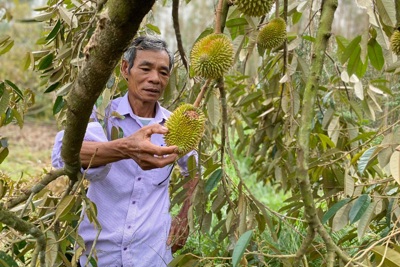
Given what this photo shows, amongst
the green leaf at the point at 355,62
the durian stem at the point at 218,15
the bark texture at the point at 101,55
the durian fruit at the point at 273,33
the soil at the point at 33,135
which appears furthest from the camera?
the soil at the point at 33,135

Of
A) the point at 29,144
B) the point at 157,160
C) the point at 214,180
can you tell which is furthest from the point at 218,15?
the point at 29,144

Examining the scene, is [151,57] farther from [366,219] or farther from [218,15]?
[366,219]

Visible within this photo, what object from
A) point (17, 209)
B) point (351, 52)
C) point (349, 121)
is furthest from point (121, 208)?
point (349, 121)

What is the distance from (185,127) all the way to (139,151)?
125mm

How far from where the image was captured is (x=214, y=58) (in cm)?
111

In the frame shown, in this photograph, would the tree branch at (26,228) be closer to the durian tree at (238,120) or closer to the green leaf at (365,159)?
the durian tree at (238,120)

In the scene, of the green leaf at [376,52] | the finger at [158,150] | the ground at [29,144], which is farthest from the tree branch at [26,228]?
the ground at [29,144]

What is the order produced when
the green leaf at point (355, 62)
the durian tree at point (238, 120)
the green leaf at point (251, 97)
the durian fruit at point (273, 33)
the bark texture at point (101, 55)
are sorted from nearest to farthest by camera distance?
the bark texture at point (101, 55) → the durian tree at point (238, 120) → the durian fruit at point (273, 33) → the green leaf at point (355, 62) → the green leaf at point (251, 97)

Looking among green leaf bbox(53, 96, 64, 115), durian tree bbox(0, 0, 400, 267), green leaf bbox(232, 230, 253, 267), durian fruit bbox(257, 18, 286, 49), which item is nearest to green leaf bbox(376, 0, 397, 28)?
durian tree bbox(0, 0, 400, 267)

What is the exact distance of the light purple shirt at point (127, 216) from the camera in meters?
1.65

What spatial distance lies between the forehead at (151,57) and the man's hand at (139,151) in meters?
0.45

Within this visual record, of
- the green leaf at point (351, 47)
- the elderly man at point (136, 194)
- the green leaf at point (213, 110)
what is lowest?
the elderly man at point (136, 194)

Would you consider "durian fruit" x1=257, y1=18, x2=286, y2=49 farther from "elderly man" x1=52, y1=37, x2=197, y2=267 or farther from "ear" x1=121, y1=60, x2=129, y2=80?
"ear" x1=121, y1=60, x2=129, y2=80

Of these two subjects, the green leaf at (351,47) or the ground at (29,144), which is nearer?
the green leaf at (351,47)
